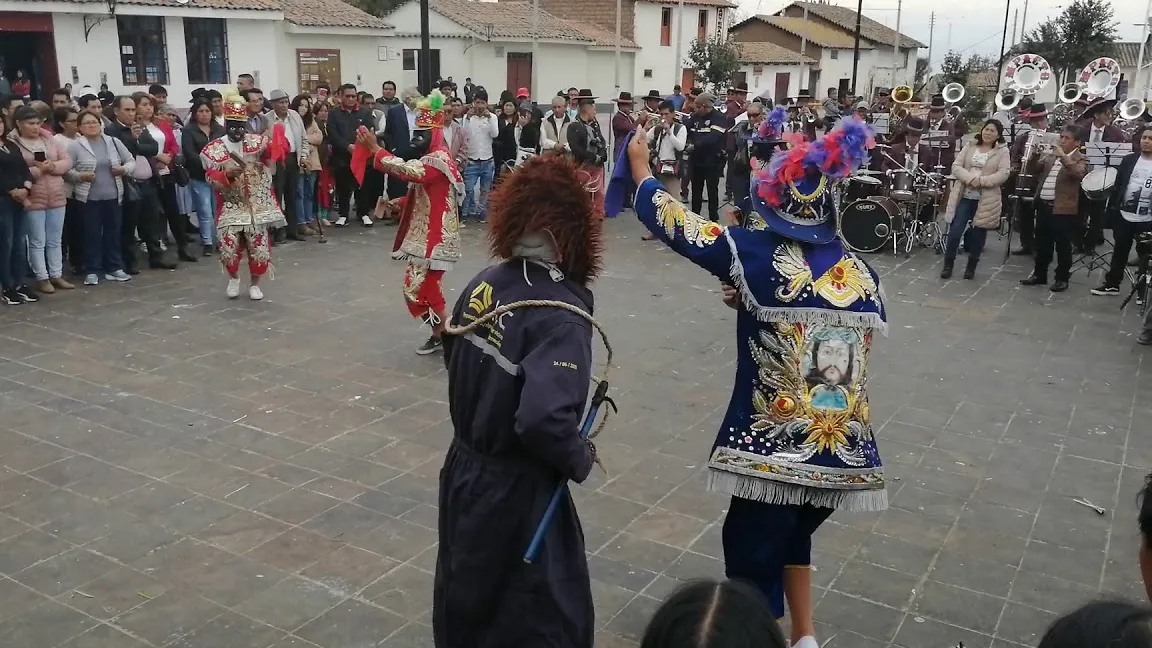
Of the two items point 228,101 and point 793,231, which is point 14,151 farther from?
point 793,231

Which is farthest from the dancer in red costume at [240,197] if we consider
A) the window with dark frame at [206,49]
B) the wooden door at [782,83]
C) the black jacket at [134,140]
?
the wooden door at [782,83]

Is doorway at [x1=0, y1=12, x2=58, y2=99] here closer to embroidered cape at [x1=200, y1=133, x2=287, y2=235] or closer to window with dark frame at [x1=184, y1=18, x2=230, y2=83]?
window with dark frame at [x1=184, y1=18, x2=230, y2=83]

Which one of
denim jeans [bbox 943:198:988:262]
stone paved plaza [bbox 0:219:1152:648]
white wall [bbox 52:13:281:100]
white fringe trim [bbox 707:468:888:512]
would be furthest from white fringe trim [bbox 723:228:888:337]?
white wall [bbox 52:13:281:100]

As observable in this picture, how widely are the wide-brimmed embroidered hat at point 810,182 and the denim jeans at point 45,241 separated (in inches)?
311

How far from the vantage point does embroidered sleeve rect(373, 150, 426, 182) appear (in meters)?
6.93

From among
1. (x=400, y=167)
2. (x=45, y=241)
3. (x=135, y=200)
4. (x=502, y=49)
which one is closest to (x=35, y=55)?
(x=135, y=200)

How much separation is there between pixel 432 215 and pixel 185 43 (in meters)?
19.4

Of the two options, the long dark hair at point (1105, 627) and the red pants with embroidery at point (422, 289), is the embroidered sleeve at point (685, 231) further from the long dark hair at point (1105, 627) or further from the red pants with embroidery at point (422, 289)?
the red pants with embroidery at point (422, 289)

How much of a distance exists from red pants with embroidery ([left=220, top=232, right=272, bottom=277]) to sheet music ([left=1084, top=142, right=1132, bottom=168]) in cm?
853

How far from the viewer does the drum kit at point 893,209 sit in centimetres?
1187

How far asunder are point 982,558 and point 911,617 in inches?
28.9

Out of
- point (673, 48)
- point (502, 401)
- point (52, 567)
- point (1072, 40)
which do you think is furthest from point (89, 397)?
point (673, 48)

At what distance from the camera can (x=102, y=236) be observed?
9859mm

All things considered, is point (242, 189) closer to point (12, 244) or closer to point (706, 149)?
point (12, 244)
